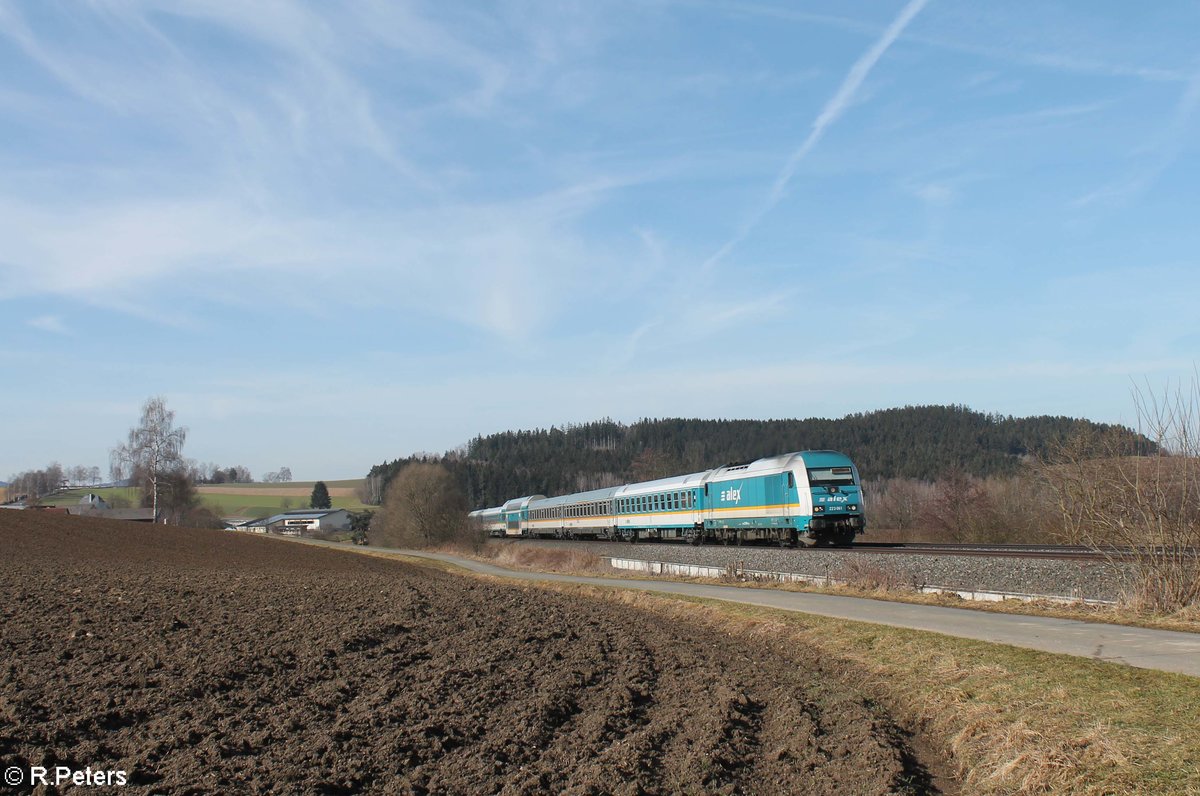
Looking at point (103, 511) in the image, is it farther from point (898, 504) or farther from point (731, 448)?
point (898, 504)

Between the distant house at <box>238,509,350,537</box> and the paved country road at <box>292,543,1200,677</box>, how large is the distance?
11758 centimetres

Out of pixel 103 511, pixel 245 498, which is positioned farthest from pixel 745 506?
pixel 245 498

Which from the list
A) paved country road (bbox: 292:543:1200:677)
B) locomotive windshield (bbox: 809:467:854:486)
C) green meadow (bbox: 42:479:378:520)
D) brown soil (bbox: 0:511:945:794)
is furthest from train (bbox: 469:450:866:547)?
green meadow (bbox: 42:479:378:520)

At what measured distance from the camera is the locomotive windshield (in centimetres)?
2942

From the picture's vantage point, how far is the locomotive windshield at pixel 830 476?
29422 millimetres

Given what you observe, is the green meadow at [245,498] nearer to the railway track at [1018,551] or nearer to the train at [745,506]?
the train at [745,506]

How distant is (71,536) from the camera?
36.8 m

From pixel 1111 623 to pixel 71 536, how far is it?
37141 millimetres

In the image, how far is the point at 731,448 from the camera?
104m

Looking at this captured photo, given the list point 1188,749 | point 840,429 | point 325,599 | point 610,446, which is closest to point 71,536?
point 325,599

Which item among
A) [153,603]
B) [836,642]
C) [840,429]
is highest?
[840,429]

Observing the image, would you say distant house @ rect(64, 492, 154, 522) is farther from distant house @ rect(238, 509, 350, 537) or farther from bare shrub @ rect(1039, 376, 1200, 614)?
bare shrub @ rect(1039, 376, 1200, 614)

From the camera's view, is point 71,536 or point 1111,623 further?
point 71,536

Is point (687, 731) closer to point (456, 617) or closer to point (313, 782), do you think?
point (313, 782)
